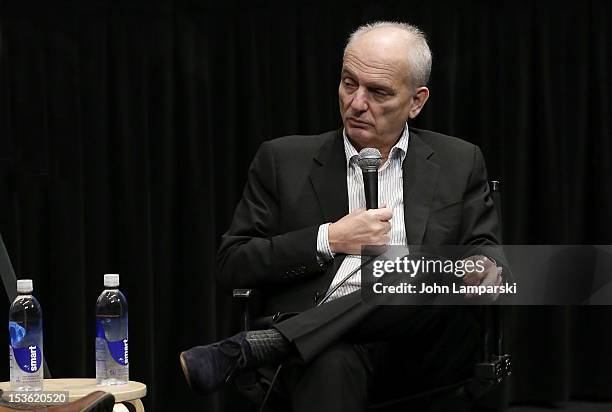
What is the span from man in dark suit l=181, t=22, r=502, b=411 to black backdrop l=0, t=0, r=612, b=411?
1.06m

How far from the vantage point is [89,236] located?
365cm

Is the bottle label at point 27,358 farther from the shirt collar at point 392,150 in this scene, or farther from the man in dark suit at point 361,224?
the shirt collar at point 392,150

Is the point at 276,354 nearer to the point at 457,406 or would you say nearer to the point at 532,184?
the point at 457,406

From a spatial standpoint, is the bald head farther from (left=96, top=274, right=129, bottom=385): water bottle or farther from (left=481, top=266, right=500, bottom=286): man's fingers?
(left=96, top=274, right=129, bottom=385): water bottle

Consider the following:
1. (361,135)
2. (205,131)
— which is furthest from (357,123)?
(205,131)

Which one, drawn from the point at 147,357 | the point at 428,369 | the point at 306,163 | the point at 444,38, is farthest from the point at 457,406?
the point at 444,38

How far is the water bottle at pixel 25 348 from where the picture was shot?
7.91 feet

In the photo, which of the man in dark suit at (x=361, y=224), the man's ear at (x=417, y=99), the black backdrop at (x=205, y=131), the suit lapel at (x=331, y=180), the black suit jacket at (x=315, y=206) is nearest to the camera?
the man in dark suit at (x=361, y=224)

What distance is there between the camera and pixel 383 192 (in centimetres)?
268

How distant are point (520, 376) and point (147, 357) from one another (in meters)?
1.51

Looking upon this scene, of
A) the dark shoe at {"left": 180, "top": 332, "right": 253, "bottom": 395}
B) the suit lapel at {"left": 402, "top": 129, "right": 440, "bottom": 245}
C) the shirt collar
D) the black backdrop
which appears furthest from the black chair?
the black backdrop

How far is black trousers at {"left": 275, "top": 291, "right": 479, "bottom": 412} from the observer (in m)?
2.08

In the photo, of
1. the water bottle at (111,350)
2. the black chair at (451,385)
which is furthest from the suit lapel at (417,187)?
the water bottle at (111,350)

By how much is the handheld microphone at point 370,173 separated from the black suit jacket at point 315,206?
0.18 m
